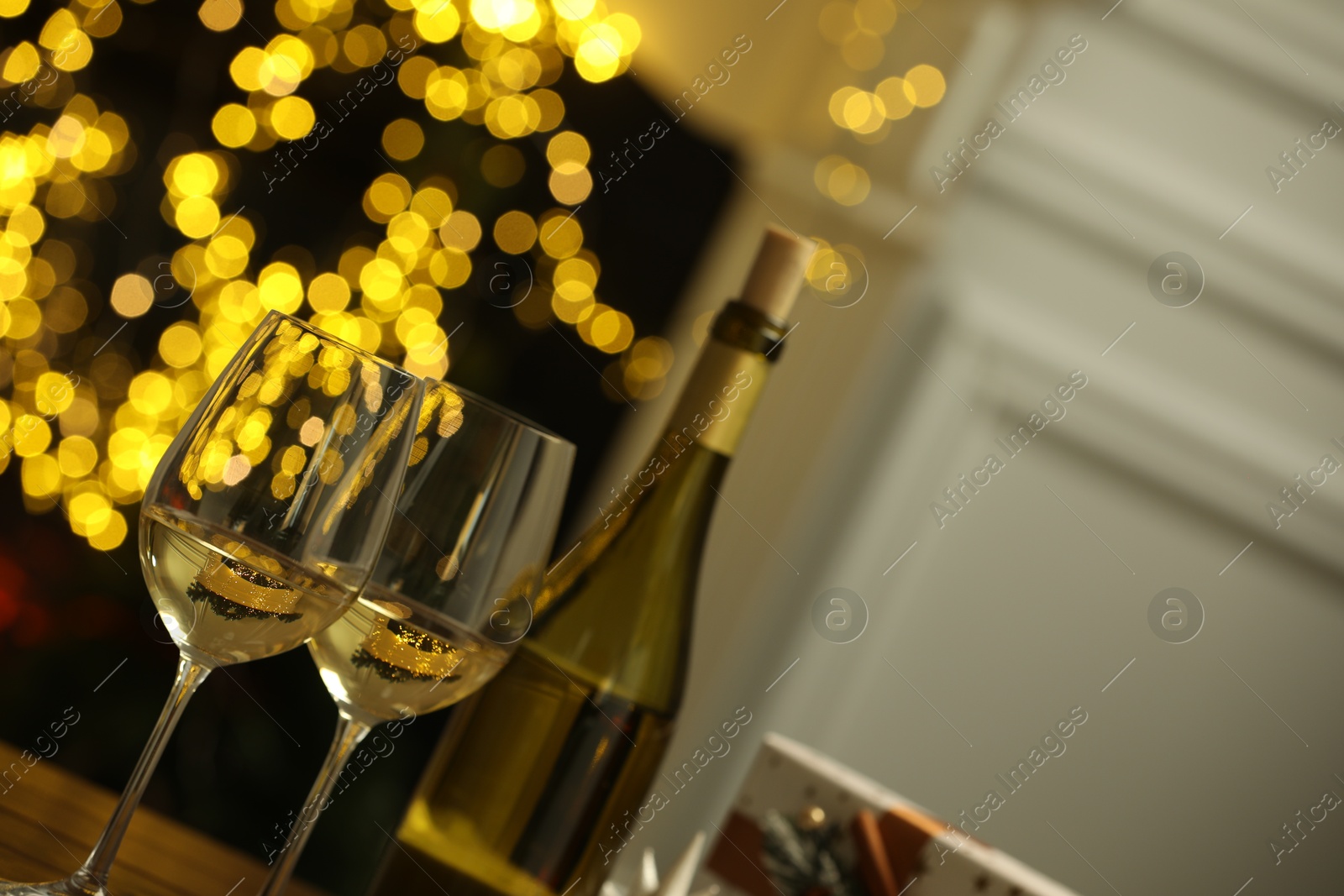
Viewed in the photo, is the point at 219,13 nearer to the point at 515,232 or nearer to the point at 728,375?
the point at 515,232

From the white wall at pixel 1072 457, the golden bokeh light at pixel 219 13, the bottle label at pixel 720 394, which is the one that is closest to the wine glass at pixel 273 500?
the bottle label at pixel 720 394

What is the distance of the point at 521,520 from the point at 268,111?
1349mm

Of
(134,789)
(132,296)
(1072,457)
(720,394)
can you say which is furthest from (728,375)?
(132,296)

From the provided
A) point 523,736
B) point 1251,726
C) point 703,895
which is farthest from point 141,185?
point 1251,726

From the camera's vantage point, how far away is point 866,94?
5.03 feet

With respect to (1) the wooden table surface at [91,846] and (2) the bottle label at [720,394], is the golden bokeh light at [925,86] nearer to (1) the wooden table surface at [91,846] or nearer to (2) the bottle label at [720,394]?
(2) the bottle label at [720,394]

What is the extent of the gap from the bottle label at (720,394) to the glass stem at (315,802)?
0.78 feet

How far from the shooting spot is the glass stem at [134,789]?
361mm

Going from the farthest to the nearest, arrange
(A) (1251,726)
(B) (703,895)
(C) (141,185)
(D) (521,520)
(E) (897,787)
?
(C) (141,185), (E) (897,787), (A) (1251,726), (B) (703,895), (D) (521,520)

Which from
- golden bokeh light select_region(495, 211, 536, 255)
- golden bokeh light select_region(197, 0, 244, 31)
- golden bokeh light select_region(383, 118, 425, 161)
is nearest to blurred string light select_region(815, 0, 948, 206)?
golden bokeh light select_region(495, 211, 536, 255)

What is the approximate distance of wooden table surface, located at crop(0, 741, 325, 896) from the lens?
454 millimetres

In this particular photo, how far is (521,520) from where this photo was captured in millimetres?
481

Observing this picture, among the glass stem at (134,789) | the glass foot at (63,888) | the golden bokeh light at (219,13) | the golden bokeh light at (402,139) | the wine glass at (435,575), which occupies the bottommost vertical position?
the glass foot at (63,888)

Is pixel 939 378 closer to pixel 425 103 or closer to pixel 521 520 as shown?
pixel 425 103
